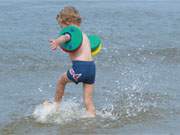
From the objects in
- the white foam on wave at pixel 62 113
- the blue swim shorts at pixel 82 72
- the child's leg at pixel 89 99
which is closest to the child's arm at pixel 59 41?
the blue swim shorts at pixel 82 72

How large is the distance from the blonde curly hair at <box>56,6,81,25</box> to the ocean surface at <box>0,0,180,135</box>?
1.01 meters

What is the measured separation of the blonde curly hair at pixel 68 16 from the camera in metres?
7.23

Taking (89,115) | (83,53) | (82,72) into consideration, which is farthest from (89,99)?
(83,53)

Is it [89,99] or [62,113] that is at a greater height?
[89,99]

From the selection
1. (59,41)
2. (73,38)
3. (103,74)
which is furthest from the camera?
(103,74)

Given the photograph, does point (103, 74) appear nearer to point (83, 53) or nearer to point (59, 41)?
point (83, 53)

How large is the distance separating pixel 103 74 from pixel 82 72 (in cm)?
241

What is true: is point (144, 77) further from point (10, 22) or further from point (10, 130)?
point (10, 22)

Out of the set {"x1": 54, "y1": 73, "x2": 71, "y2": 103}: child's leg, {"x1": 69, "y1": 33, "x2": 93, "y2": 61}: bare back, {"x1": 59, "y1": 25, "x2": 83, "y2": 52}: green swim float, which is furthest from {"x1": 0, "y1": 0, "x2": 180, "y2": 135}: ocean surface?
{"x1": 59, "y1": 25, "x2": 83, "y2": 52}: green swim float

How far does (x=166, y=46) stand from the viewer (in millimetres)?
11938

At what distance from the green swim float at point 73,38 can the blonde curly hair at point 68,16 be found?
0.13 meters

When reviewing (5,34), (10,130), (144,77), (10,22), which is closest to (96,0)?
(10,22)

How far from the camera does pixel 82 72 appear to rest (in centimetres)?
720

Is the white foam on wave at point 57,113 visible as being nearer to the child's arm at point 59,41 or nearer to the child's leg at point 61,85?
the child's leg at point 61,85
